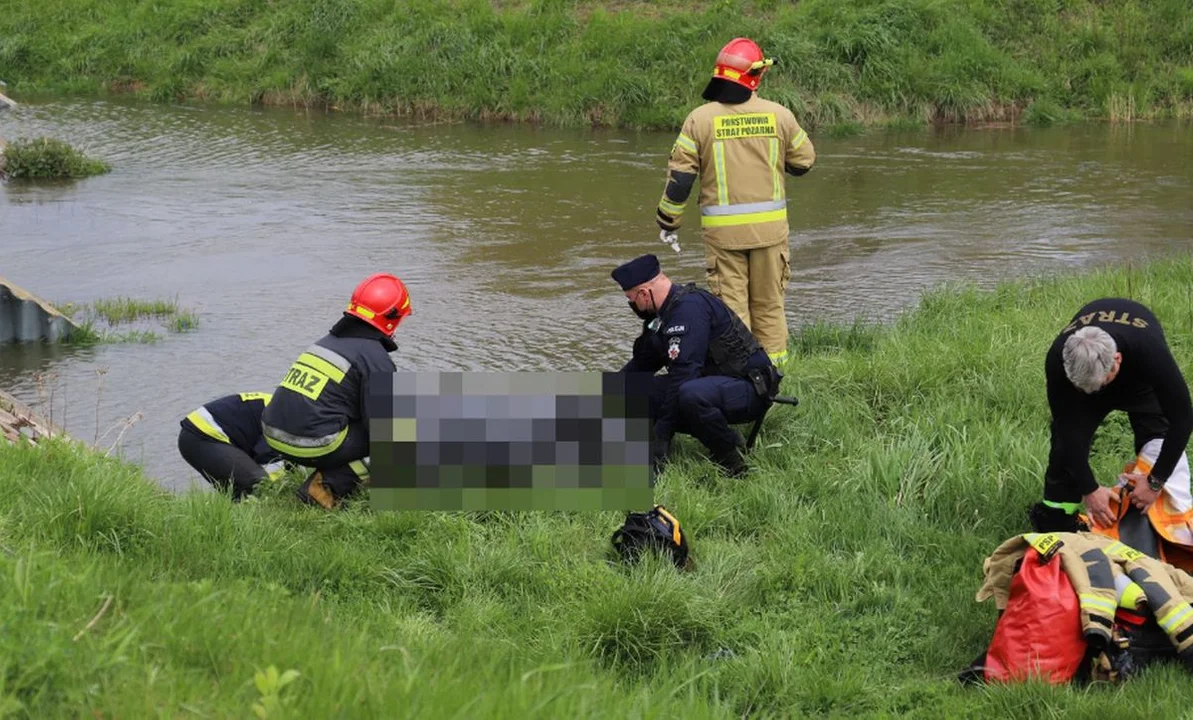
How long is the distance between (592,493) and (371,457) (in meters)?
1.14

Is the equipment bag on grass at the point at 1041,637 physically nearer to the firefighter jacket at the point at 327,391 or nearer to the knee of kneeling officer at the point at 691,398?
the knee of kneeling officer at the point at 691,398

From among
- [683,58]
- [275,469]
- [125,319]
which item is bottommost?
[275,469]

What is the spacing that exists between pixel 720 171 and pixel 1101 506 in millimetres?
3494

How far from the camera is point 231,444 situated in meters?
7.29

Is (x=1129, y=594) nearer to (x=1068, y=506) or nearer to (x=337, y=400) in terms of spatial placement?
(x=1068, y=506)

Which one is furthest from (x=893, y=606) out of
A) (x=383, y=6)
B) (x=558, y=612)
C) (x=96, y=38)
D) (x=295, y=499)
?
(x=96, y=38)

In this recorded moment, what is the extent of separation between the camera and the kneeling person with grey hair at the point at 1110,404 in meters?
5.27

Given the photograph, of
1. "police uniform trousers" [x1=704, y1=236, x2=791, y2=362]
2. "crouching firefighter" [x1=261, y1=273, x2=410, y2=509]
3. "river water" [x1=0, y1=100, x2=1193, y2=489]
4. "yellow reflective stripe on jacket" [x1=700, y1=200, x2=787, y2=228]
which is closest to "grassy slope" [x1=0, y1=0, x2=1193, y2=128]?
"river water" [x1=0, y1=100, x2=1193, y2=489]

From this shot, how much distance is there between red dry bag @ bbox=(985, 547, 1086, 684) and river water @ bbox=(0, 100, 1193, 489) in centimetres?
484

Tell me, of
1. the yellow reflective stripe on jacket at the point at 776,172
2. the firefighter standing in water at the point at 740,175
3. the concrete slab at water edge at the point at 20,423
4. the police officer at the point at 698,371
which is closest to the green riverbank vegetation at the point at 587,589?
the police officer at the point at 698,371

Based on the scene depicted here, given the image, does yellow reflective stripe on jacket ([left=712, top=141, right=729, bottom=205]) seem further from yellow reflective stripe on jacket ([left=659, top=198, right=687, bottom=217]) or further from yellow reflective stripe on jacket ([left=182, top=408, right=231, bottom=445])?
yellow reflective stripe on jacket ([left=182, top=408, right=231, bottom=445])

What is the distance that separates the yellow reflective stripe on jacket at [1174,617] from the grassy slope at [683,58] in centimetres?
1674

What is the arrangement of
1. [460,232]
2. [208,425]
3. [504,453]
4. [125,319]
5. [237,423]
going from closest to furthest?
[504,453], [208,425], [237,423], [125,319], [460,232]

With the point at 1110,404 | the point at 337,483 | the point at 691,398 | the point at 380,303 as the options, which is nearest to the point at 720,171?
the point at 691,398
